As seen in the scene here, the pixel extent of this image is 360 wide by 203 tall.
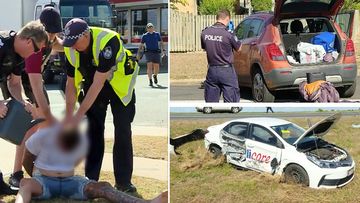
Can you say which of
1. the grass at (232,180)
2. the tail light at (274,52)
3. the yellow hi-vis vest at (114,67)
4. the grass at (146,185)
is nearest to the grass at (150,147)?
the grass at (146,185)

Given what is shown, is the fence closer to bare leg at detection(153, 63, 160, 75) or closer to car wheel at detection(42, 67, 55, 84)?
bare leg at detection(153, 63, 160, 75)

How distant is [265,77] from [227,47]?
3.06 ft

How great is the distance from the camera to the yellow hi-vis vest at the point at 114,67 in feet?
7.78

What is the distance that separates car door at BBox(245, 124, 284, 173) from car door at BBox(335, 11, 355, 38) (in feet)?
5.50

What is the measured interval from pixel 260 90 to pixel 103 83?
1.27m

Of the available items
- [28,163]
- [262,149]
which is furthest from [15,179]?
[262,149]

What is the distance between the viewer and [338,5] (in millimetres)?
4113

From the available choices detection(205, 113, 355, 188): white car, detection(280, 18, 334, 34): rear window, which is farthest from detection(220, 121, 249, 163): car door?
detection(280, 18, 334, 34): rear window

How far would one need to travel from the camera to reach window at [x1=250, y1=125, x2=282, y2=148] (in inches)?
106

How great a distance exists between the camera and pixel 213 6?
22.6ft

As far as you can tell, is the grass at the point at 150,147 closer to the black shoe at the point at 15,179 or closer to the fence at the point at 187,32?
the black shoe at the point at 15,179

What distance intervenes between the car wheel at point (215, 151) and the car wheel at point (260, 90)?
0.61m

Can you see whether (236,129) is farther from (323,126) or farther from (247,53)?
(247,53)

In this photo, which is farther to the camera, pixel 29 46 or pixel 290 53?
pixel 290 53
